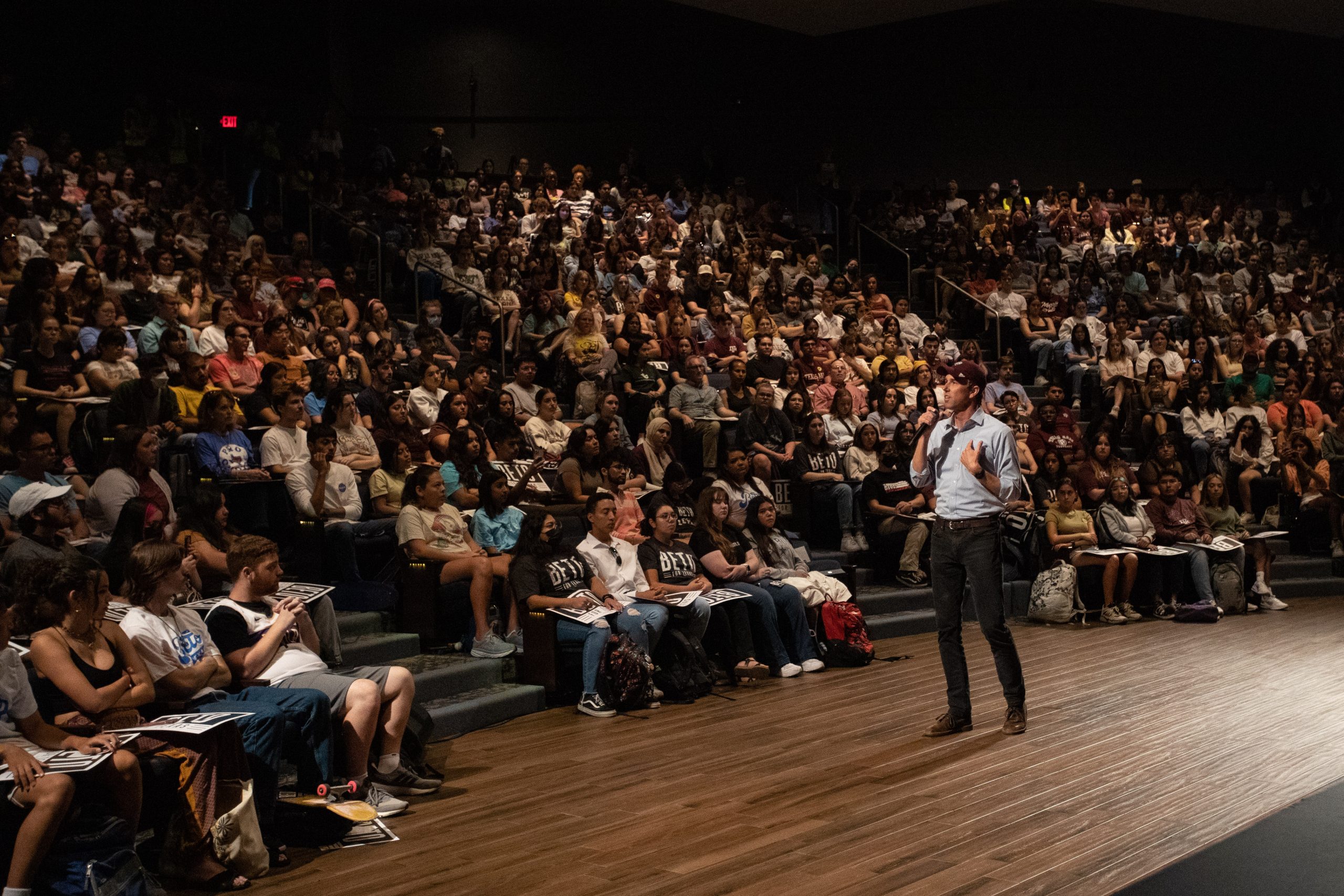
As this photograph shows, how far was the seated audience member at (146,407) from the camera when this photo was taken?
6676 mm

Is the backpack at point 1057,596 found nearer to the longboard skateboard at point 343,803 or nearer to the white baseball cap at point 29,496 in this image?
the longboard skateboard at point 343,803

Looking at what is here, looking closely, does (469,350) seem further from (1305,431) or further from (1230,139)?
(1230,139)

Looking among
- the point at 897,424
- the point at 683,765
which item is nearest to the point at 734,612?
the point at 683,765

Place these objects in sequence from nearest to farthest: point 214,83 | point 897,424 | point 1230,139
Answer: point 897,424 < point 214,83 < point 1230,139

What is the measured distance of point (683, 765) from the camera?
15.8ft

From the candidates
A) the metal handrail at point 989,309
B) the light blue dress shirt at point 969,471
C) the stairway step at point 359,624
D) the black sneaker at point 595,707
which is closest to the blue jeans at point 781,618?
the black sneaker at point 595,707

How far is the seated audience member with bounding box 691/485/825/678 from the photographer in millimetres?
6695

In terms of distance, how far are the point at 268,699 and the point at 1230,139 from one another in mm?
18387

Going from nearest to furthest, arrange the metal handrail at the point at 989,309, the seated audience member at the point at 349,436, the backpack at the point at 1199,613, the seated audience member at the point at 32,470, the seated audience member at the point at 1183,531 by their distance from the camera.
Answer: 1. the seated audience member at the point at 32,470
2. the seated audience member at the point at 349,436
3. the backpack at the point at 1199,613
4. the seated audience member at the point at 1183,531
5. the metal handrail at the point at 989,309

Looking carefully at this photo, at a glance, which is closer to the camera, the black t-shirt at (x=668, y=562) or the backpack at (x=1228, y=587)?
the black t-shirt at (x=668, y=562)

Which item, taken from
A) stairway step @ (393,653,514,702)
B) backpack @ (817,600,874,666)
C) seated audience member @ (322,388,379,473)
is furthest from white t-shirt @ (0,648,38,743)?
backpack @ (817,600,874,666)

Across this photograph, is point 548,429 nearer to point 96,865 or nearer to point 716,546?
point 716,546

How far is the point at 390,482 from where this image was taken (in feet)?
22.9

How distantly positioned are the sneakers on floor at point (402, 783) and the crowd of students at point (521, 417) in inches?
0.6
